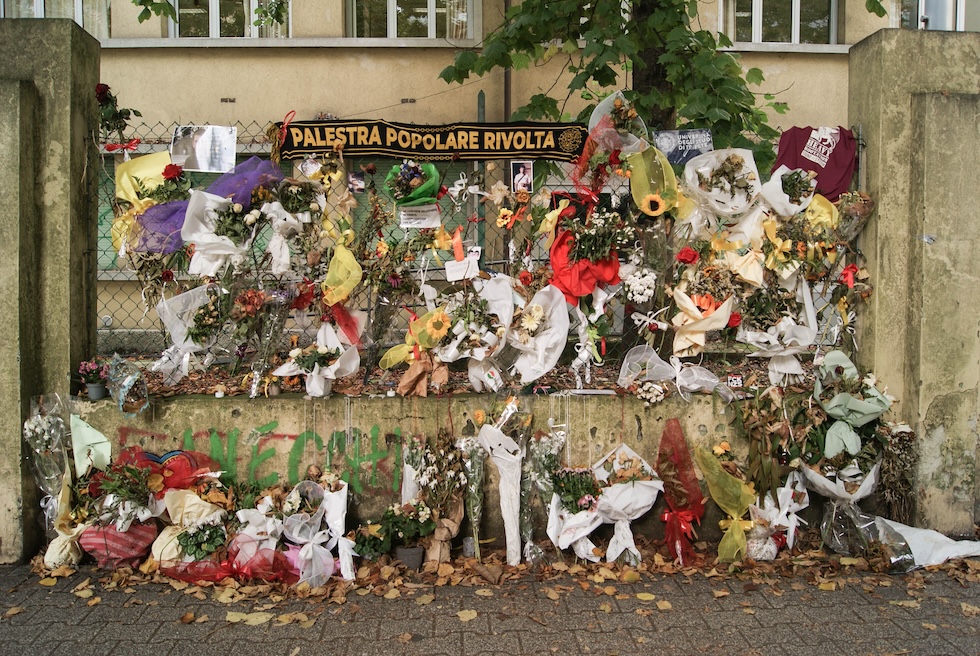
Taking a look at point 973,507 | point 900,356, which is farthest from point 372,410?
point 973,507

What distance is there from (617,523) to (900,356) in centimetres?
192

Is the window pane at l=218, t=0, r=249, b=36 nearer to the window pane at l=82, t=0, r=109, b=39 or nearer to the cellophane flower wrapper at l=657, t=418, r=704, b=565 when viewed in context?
the window pane at l=82, t=0, r=109, b=39

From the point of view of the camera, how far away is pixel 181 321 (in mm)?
4438

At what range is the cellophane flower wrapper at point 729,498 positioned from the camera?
4.14m

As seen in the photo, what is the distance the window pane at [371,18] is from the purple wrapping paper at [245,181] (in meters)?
5.89

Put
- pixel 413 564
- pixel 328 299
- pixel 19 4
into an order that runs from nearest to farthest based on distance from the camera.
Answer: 1. pixel 413 564
2. pixel 328 299
3. pixel 19 4

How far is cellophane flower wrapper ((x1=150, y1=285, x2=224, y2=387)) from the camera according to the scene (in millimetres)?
4410

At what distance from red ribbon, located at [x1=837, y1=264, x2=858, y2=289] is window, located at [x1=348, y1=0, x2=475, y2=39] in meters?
6.60

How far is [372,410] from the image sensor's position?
14.1ft

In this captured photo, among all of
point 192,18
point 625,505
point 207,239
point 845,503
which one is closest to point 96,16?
point 192,18

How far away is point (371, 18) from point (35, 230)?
647 cm

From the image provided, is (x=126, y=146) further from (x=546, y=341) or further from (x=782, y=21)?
(x=782, y=21)

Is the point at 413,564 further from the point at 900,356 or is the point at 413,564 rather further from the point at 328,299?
the point at 900,356

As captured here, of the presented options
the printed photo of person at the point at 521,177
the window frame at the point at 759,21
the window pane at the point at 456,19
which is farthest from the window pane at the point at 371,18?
the printed photo of person at the point at 521,177
